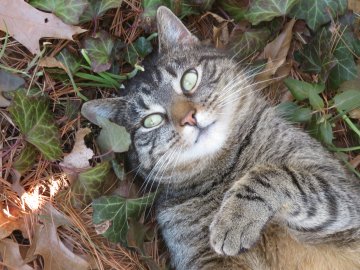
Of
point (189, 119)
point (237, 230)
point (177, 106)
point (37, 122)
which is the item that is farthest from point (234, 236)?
point (37, 122)

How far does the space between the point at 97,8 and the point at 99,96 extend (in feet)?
1.94

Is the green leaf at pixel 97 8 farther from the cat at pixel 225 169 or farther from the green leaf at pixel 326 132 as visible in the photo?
the green leaf at pixel 326 132

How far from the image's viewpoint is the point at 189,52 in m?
3.32

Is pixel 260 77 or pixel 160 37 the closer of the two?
pixel 160 37

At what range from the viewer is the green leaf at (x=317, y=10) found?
331 cm

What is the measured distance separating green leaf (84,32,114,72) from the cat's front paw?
1220 millimetres

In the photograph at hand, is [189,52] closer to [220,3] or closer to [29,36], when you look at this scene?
[220,3]

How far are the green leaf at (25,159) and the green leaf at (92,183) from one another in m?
0.31

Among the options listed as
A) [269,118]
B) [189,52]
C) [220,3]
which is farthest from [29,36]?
[269,118]

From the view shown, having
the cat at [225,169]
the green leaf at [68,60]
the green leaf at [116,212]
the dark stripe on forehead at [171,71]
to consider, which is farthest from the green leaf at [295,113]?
the green leaf at [68,60]

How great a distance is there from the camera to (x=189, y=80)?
10.2 feet

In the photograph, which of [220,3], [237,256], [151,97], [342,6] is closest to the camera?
[237,256]

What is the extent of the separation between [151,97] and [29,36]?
84 centimetres

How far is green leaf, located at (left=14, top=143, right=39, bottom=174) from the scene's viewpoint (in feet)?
10.3
